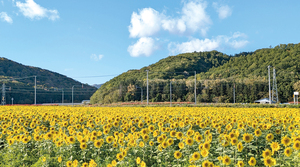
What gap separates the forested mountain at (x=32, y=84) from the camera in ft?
274

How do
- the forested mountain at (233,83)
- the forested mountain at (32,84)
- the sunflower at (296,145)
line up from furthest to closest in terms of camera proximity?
the forested mountain at (32,84) → the forested mountain at (233,83) → the sunflower at (296,145)

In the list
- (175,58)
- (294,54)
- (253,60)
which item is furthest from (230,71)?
(175,58)

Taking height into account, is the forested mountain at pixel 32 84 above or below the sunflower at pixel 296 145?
above

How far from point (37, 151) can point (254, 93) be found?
6806 centimetres

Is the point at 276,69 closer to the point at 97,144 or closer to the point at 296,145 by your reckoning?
the point at 296,145

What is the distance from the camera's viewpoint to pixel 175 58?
110 metres

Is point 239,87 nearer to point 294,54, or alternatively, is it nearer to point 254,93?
point 254,93

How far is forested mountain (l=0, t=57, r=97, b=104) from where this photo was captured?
8356 cm

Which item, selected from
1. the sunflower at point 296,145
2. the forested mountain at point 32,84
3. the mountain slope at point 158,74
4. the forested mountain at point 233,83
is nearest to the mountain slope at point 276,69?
the forested mountain at point 233,83

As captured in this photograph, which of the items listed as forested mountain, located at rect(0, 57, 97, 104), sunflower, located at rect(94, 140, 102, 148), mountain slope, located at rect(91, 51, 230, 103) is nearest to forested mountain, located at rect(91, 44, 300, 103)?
mountain slope, located at rect(91, 51, 230, 103)

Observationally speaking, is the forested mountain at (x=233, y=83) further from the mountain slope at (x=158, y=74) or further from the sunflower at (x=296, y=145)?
the sunflower at (x=296, y=145)

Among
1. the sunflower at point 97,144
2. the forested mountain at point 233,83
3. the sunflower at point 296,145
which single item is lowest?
the sunflower at point 97,144

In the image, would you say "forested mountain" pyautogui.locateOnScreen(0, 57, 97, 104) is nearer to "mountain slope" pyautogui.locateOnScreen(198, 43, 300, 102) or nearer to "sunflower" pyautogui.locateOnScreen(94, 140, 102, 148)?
"mountain slope" pyautogui.locateOnScreen(198, 43, 300, 102)

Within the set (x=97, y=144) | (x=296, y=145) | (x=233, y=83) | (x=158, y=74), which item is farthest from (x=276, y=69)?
(x=97, y=144)
